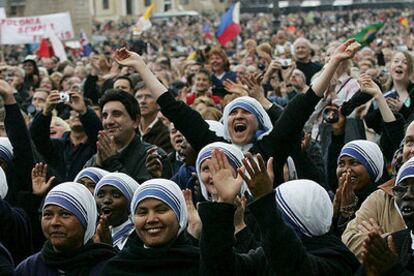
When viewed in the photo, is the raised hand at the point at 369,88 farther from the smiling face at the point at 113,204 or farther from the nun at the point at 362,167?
the smiling face at the point at 113,204

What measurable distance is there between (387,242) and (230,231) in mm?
756

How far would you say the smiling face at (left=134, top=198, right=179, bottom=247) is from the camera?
589cm

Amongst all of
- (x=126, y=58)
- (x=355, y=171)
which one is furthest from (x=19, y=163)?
(x=355, y=171)

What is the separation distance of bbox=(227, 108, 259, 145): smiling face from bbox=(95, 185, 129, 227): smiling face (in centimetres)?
80

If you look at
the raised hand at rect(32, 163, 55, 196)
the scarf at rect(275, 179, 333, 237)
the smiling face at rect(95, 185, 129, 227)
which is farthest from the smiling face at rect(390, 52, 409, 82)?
the scarf at rect(275, 179, 333, 237)

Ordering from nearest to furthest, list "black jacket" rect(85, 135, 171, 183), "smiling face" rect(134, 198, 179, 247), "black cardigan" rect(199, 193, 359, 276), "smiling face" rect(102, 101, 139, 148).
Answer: "black cardigan" rect(199, 193, 359, 276) → "smiling face" rect(134, 198, 179, 247) → "black jacket" rect(85, 135, 171, 183) → "smiling face" rect(102, 101, 139, 148)

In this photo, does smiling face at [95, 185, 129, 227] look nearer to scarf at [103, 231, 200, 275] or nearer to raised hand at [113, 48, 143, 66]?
raised hand at [113, 48, 143, 66]

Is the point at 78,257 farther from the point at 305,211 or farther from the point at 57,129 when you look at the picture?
the point at 57,129

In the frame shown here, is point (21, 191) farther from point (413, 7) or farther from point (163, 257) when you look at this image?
point (413, 7)

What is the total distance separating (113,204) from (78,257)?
1.14 metres

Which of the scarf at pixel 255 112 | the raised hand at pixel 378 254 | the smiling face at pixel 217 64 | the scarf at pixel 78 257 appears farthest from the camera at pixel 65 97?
the smiling face at pixel 217 64

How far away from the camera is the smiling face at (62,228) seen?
20.1 ft

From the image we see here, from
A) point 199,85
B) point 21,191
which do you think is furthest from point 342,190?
point 199,85

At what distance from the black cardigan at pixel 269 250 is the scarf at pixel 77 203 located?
913mm
